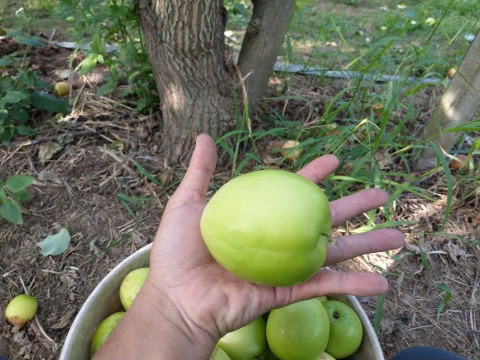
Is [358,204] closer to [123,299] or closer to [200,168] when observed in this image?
[200,168]

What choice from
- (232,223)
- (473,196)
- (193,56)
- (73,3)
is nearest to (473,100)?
(473,196)

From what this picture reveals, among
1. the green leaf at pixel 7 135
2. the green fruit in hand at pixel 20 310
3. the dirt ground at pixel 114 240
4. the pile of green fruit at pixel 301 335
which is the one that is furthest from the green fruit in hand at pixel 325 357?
the green leaf at pixel 7 135

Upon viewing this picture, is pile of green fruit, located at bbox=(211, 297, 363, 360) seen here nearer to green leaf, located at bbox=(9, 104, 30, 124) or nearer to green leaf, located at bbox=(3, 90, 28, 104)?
green leaf, located at bbox=(3, 90, 28, 104)

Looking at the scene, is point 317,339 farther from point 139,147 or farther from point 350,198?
point 139,147

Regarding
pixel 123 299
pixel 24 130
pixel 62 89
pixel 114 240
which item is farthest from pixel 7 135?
pixel 123 299

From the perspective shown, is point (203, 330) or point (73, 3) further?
point (73, 3)

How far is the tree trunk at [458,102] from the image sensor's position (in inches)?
82.7

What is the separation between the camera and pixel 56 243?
6.91 ft

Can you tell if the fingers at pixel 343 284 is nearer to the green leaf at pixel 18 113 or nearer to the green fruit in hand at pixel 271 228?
the green fruit in hand at pixel 271 228

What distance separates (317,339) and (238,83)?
170 cm

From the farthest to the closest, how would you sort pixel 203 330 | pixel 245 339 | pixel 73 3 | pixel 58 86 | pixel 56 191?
pixel 58 86 → pixel 56 191 → pixel 73 3 → pixel 245 339 → pixel 203 330

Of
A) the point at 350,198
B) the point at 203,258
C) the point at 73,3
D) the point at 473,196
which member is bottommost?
the point at 473,196

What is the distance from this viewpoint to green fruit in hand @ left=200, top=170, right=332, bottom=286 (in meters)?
1.05

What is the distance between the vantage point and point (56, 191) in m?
2.41
